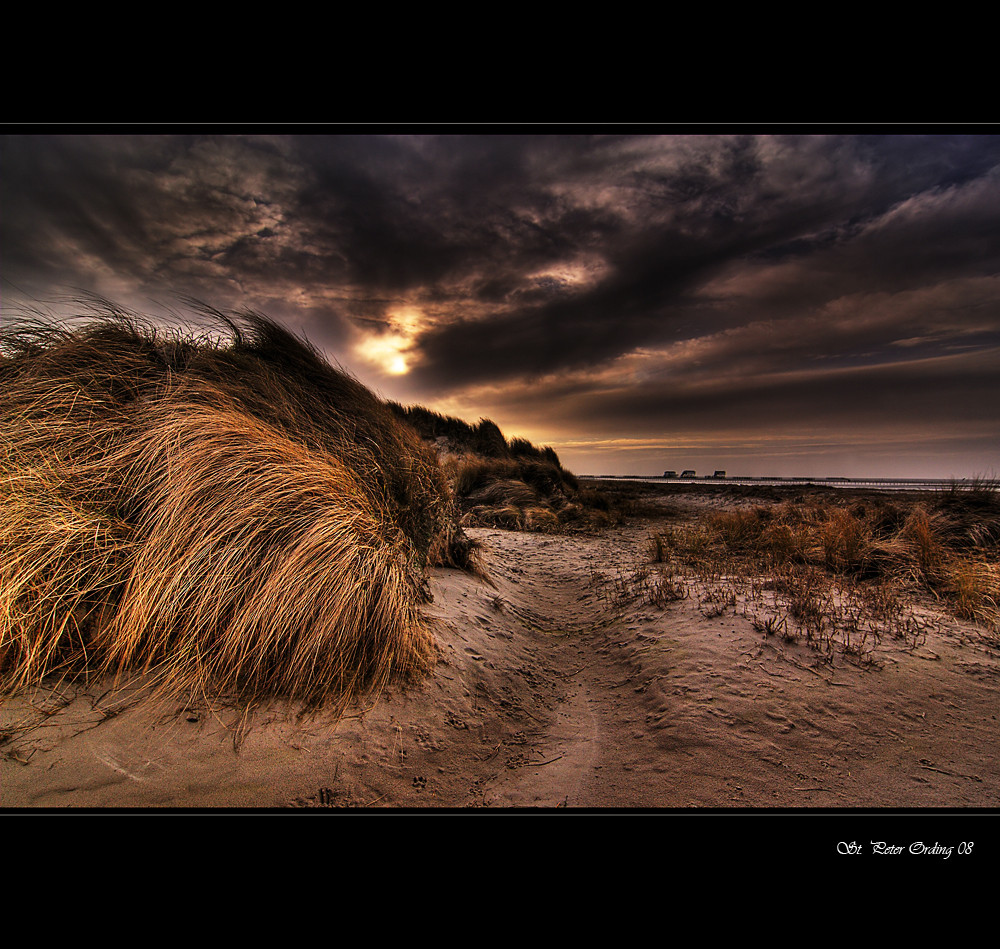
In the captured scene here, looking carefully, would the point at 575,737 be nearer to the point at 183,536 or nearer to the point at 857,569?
the point at 183,536

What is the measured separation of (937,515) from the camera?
6.43 meters

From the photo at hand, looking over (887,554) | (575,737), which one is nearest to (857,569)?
(887,554)

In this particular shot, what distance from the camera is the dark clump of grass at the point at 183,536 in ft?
6.72

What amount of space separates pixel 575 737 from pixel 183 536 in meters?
2.49

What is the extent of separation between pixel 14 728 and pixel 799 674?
404 cm

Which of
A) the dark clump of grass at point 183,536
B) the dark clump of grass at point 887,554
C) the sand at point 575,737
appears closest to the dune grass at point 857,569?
the dark clump of grass at point 887,554

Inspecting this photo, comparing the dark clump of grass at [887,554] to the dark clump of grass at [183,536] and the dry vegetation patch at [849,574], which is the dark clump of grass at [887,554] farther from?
the dark clump of grass at [183,536]

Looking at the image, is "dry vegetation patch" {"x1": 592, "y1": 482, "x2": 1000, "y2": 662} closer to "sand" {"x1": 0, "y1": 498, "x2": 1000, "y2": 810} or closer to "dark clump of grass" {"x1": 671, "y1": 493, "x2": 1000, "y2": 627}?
"dark clump of grass" {"x1": 671, "y1": 493, "x2": 1000, "y2": 627}

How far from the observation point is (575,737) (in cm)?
239

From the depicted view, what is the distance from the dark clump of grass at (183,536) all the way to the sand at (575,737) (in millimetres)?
205

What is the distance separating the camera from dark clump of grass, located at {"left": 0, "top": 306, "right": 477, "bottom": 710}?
2049mm

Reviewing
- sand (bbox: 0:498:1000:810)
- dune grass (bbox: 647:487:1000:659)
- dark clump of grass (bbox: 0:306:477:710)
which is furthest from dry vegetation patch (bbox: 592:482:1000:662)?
dark clump of grass (bbox: 0:306:477:710)
